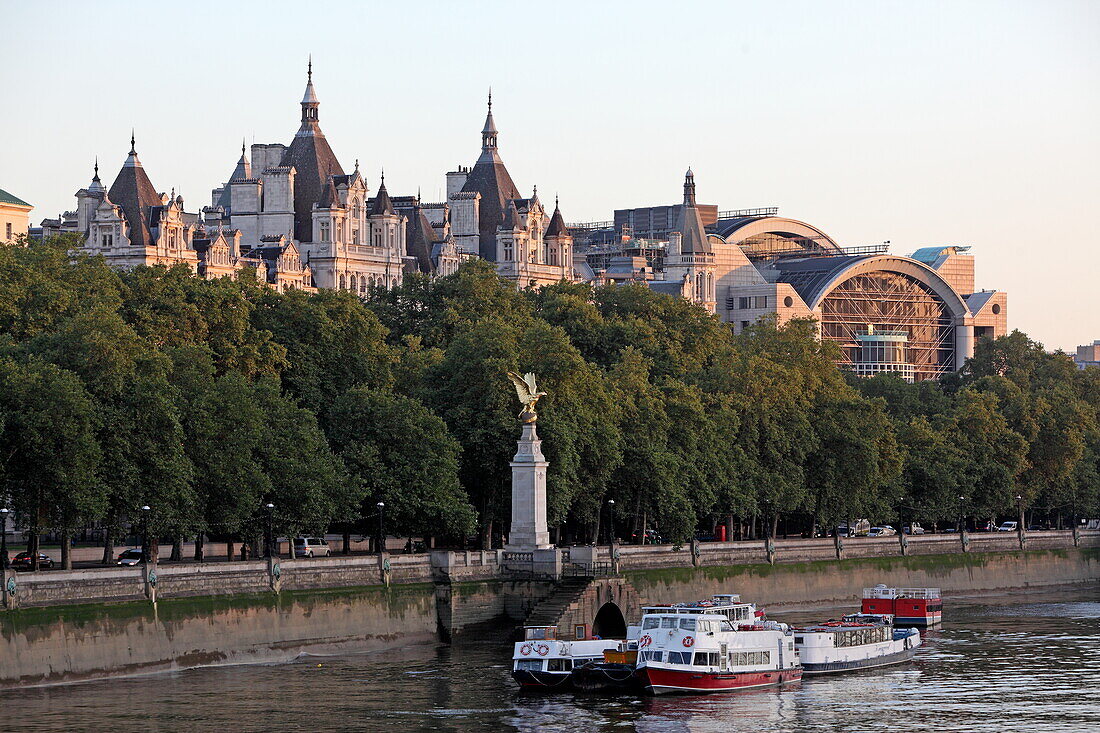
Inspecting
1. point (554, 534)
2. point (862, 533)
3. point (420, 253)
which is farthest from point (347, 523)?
point (420, 253)

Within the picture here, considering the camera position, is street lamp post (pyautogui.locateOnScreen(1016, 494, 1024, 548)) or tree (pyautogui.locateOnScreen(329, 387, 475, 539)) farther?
street lamp post (pyautogui.locateOnScreen(1016, 494, 1024, 548))

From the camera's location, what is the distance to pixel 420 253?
19838 cm

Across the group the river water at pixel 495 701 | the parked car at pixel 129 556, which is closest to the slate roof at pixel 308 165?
the parked car at pixel 129 556

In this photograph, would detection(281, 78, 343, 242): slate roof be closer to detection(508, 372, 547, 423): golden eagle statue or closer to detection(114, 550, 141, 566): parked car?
detection(114, 550, 141, 566): parked car

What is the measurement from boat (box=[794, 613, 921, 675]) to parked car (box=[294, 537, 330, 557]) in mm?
26732

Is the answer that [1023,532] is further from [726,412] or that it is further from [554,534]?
[554,534]

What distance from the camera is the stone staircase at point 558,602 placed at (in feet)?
282

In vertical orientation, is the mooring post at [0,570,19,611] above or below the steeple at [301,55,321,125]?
below

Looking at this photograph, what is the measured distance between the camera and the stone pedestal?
90.8m

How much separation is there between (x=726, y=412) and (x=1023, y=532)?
27.7 meters

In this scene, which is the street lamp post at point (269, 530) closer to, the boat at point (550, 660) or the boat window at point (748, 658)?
the boat at point (550, 660)

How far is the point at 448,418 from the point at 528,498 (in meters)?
9.38

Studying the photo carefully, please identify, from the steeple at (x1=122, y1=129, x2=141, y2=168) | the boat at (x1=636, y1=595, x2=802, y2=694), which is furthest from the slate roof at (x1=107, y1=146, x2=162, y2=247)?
the boat at (x1=636, y1=595, x2=802, y2=694)

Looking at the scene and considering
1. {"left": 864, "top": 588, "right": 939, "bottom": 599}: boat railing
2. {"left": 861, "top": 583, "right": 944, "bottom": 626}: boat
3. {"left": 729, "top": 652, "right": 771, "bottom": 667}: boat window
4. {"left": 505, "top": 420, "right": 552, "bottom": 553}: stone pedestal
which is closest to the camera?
{"left": 729, "top": 652, "right": 771, "bottom": 667}: boat window
